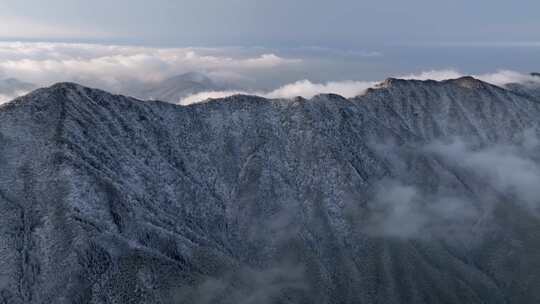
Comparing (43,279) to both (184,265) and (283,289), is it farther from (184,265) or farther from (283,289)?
(283,289)

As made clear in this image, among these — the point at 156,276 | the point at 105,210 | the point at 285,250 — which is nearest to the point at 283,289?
the point at 285,250

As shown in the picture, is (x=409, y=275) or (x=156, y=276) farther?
(x=409, y=275)

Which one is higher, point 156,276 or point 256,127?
point 256,127

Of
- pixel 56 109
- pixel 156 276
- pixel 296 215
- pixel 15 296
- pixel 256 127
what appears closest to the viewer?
pixel 15 296

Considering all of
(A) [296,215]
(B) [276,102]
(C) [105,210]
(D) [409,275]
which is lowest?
(D) [409,275]

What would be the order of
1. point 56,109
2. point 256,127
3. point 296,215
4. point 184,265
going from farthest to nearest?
point 256,127, point 296,215, point 56,109, point 184,265

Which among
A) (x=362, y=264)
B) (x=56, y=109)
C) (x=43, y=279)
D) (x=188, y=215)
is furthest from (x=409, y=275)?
(x=56, y=109)
